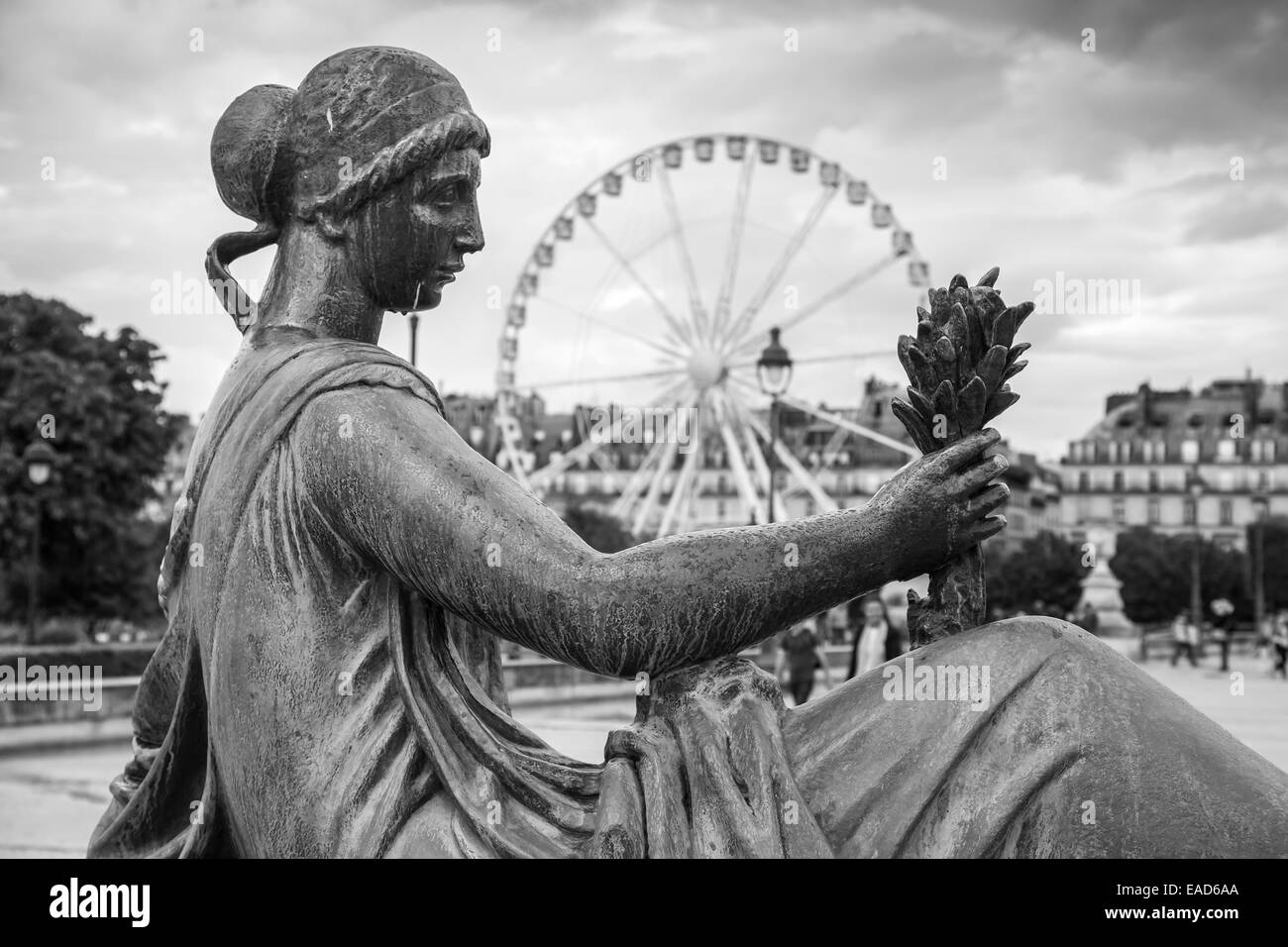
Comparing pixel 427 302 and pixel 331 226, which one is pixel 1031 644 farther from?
pixel 331 226

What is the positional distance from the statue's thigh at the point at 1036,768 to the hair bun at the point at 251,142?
1.20 m

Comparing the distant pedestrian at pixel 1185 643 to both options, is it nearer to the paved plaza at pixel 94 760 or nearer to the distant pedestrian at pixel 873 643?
the paved plaza at pixel 94 760

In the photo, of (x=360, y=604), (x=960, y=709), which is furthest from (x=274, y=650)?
(x=960, y=709)

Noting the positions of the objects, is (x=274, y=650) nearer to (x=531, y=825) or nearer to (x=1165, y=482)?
(x=531, y=825)

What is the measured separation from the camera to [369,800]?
89.7 inches

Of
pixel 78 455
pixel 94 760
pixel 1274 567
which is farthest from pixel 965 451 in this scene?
pixel 1274 567

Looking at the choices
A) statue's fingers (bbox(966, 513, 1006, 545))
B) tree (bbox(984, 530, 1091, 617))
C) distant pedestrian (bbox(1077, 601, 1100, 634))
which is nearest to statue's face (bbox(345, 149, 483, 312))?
statue's fingers (bbox(966, 513, 1006, 545))

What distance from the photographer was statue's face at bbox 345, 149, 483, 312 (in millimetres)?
2531

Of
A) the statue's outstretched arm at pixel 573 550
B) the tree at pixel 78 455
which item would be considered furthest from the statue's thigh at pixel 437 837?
the tree at pixel 78 455

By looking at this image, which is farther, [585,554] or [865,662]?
[865,662]

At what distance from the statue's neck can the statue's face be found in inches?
1.1
